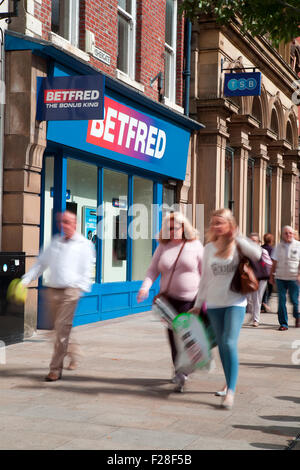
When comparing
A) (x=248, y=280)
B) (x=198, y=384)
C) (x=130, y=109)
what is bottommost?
(x=198, y=384)

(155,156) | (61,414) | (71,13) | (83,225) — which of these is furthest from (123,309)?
(61,414)

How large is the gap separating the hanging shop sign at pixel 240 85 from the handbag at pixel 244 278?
11.4 meters

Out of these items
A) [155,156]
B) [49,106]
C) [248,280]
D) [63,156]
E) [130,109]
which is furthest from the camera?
[155,156]

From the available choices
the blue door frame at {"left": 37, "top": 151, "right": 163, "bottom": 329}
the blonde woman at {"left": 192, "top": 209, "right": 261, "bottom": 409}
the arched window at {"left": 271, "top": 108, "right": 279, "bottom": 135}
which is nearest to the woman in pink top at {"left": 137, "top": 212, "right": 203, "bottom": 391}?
the blonde woman at {"left": 192, "top": 209, "right": 261, "bottom": 409}

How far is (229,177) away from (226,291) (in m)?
13.3

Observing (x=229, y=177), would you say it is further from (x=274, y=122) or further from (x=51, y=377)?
(x=51, y=377)

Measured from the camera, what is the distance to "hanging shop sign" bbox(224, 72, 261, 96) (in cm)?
1695

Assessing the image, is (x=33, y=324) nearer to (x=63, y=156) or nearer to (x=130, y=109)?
(x=63, y=156)

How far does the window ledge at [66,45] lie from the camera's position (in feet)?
34.9

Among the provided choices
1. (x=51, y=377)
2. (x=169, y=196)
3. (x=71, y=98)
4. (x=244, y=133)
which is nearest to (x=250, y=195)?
(x=244, y=133)

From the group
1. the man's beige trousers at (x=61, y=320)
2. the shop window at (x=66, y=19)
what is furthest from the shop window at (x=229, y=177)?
the man's beige trousers at (x=61, y=320)

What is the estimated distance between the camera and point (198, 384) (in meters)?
7.20

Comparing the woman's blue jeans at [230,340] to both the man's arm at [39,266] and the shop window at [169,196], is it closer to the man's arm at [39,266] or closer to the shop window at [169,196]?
the man's arm at [39,266]

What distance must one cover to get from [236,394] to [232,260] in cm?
142
